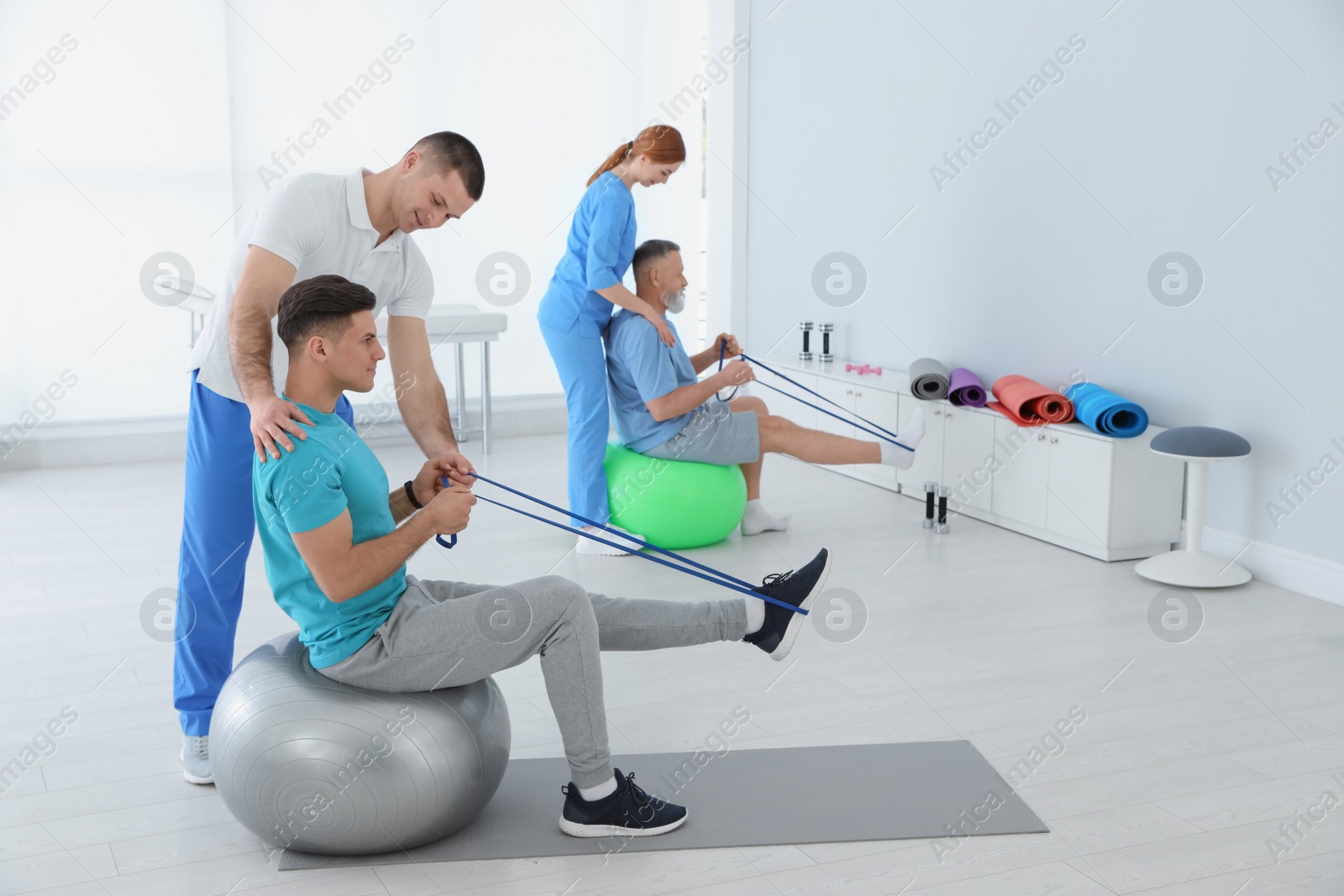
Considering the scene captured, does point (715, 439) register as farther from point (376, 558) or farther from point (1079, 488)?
point (376, 558)

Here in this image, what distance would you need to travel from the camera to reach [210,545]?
222cm

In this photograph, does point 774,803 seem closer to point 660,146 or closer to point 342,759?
point 342,759

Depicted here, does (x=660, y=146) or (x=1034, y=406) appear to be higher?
(x=660, y=146)

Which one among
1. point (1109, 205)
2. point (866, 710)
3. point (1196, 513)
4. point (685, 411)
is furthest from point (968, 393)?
point (866, 710)

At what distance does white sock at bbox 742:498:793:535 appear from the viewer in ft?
13.0

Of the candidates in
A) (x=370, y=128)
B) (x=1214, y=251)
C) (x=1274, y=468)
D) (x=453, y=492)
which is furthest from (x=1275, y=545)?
(x=370, y=128)

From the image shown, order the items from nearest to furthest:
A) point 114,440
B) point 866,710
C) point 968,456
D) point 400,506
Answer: point 400,506 → point 866,710 → point 968,456 → point 114,440

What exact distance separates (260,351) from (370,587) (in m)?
0.47

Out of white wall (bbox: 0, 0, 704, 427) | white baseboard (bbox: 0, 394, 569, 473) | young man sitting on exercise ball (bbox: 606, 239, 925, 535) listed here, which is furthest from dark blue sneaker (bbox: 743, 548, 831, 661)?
white wall (bbox: 0, 0, 704, 427)

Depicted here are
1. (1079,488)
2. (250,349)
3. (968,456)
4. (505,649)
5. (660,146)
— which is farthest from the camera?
(968,456)

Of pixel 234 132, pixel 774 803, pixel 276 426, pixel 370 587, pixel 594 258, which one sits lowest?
pixel 774 803

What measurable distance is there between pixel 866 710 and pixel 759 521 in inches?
56.9

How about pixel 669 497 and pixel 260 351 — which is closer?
pixel 260 351

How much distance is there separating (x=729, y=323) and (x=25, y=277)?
309 centimetres
